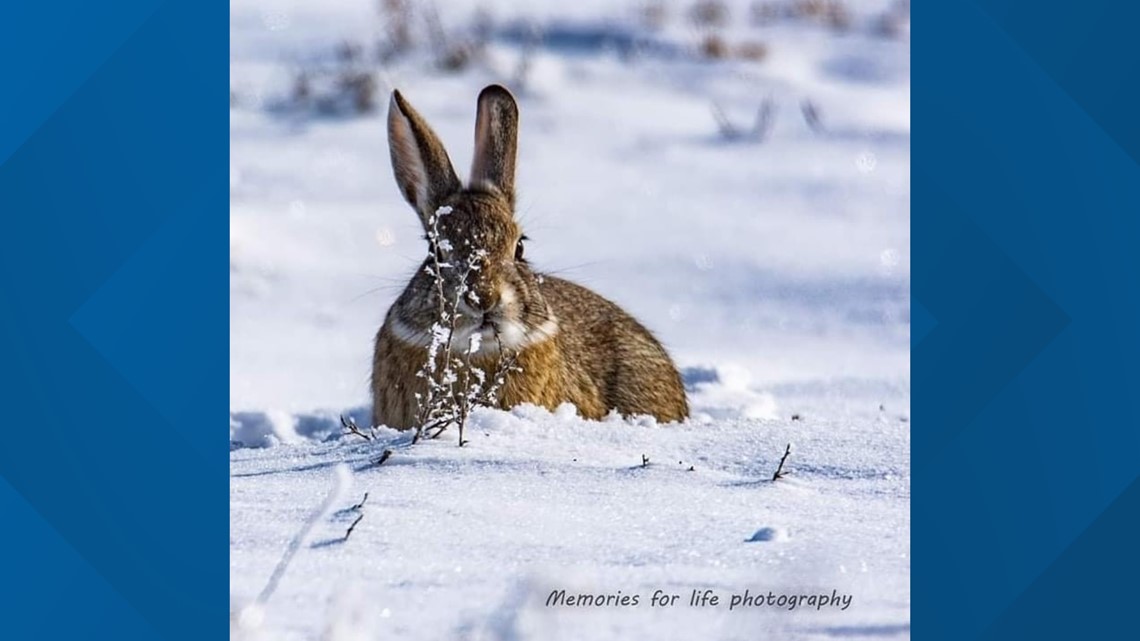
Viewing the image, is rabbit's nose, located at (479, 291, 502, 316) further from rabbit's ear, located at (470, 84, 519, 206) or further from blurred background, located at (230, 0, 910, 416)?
blurred background, located at (230, 0, 910, 416)

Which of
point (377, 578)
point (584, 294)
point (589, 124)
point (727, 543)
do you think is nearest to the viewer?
point (377, 578)

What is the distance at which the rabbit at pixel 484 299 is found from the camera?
5590 mm

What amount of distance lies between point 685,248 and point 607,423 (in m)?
2.93

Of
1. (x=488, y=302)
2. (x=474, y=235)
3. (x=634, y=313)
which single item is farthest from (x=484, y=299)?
(x=634, y=313)

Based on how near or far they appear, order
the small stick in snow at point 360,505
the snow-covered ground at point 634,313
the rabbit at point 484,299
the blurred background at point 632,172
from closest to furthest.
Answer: the snow-covered ground at point 634,313, the small stick in snow at point 360,505, the rabbit at point 484,299, the blurred background at point 632,172

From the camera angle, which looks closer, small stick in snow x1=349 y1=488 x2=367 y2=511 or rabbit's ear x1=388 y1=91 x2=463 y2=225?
small stick in snow x1=349 y1=488 x2=367 y2=511

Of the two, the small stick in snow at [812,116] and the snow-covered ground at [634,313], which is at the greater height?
the small stick in snow at [812,116]

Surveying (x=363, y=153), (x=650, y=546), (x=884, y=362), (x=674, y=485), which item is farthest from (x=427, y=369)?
(x=363, y=153)

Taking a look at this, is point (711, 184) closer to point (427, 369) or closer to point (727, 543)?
point (427, 369)

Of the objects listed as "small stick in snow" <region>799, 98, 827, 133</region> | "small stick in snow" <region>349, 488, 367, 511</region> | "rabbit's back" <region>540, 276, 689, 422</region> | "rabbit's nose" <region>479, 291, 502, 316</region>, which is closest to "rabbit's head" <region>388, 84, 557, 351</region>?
"rabbit's nose" <region>479, 291, 502, 316</region>

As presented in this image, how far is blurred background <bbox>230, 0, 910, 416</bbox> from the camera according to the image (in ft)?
24.6

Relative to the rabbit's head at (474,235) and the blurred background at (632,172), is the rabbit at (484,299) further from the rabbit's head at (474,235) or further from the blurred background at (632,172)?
the blurred background at (632,172)

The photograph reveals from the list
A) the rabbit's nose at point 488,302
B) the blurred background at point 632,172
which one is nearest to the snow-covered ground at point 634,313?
the blurred background at point 632,172

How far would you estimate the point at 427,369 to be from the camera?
5.63 meters
